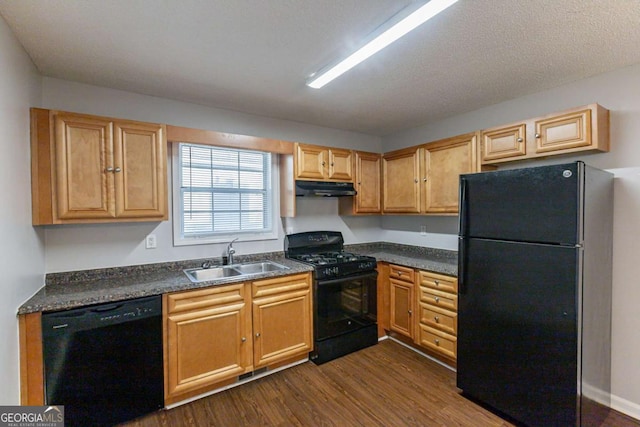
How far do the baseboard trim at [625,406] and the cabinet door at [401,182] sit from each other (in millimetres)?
2135

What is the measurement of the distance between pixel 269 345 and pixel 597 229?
264cm

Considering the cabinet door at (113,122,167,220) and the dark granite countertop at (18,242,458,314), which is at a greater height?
the cabinet door at (113,122,167,220)

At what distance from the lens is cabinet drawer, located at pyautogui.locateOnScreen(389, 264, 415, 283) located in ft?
10.0

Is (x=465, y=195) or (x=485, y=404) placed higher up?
(x=465, y=195)

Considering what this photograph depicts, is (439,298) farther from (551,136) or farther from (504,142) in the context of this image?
(551,136)

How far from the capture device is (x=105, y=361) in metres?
1.96

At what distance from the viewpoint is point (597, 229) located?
2.00 meters

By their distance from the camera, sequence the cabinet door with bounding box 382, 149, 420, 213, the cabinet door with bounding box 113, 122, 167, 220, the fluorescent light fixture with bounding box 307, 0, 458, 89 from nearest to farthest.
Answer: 1. the fluorescent light fixture with bounding box 307, 0, 458, 89
2. the cabinet door with bounding box 113, 122, 167, 220
3. the cabinet door with bounding box 382, 149, 420, 213

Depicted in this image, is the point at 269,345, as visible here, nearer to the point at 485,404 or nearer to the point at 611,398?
the point at 485,404

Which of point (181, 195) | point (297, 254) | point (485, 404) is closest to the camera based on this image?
point (485, 404)

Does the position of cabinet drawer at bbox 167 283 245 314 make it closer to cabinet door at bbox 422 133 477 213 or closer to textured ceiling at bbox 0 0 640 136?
textured ceiling at bbox 0 0 640 136

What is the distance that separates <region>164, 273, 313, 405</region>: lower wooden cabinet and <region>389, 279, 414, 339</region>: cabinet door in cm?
100

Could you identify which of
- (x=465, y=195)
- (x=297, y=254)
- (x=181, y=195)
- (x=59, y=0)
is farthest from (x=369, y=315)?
(x=59, y=0)

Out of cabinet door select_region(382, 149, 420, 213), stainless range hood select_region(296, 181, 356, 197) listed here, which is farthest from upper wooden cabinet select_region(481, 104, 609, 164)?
stainless range hood select_region(296, 181, 356, 197)
